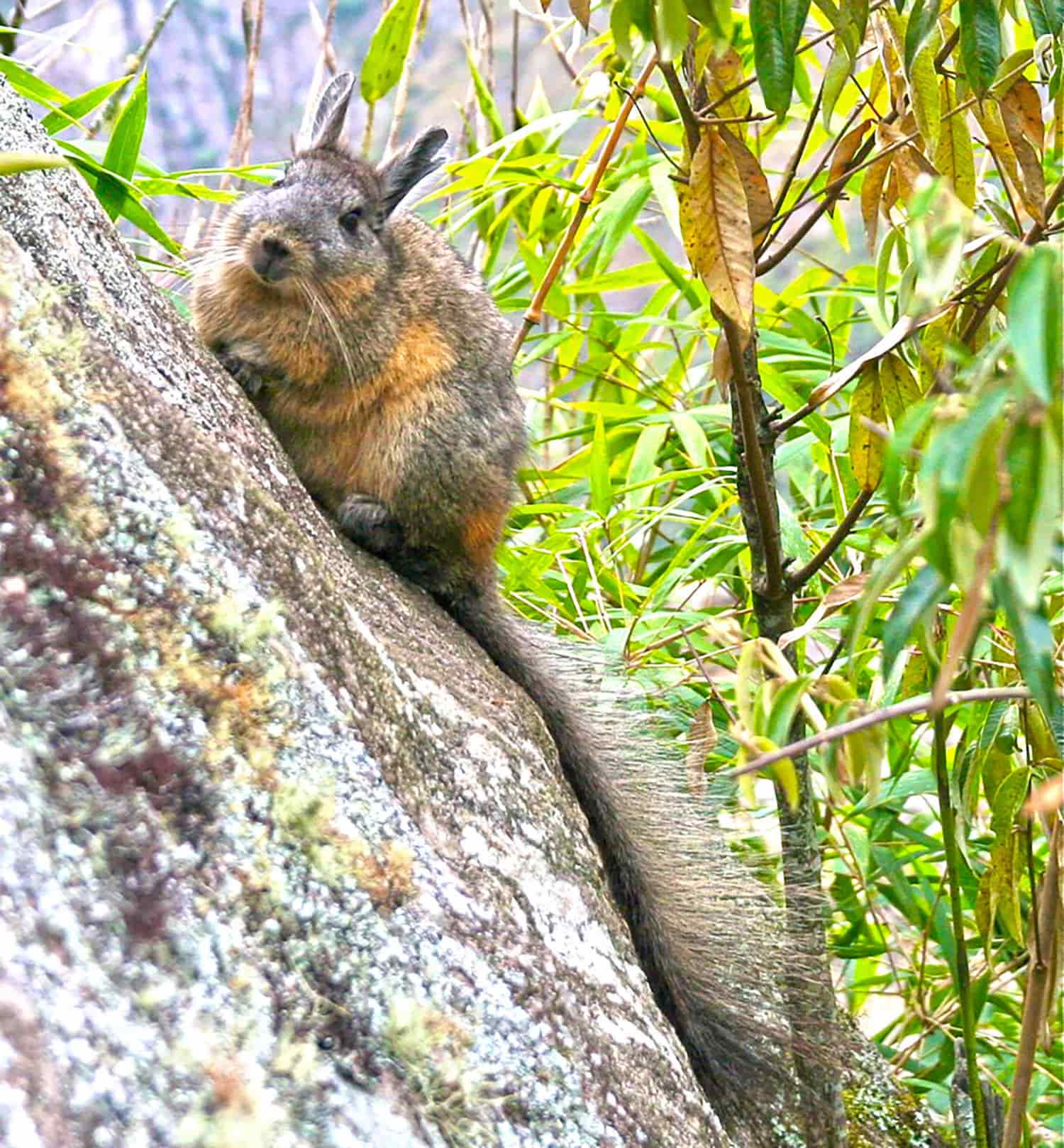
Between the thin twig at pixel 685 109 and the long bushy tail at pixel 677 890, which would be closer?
the thin twig at pixel 685 109

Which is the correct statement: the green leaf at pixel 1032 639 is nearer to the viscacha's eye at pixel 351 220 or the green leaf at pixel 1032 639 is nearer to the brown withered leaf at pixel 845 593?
the brown withered leaf at pixel 845 593

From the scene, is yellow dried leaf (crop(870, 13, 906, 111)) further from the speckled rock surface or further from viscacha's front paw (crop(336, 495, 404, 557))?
viscacha's front paw (crop(336, 495, 404, 557))

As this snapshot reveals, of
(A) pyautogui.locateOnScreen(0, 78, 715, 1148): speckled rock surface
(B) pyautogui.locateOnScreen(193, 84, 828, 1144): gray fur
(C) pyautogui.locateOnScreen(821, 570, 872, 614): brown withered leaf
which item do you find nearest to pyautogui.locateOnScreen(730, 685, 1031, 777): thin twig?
(A) pyautogui.locateOnScreen(0, 78, 715, 1148): speckled rock surface

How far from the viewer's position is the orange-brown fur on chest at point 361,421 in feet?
9.52

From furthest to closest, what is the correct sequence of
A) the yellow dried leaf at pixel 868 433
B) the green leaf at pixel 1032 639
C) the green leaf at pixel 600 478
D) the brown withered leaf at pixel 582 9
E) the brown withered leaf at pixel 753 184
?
1. the green leaf at pixel 600 478
2. the yellow dried leaf at pixel 868 433
3. the brown withered leaf at pixel 753 184
4. the brown withered leaf at pixel 582 9
5. the green leaf at pixel 1032 639

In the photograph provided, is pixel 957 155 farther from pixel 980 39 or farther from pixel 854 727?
pixel 854 727

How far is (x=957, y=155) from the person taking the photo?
83.7 inches

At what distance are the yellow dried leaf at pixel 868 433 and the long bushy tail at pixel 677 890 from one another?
653mm

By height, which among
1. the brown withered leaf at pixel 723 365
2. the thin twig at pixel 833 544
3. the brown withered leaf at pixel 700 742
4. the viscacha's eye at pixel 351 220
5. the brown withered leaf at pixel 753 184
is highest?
the viscacha's eye at pixel 351 220

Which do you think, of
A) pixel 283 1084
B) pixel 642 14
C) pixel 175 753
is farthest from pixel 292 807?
pixel 642 14

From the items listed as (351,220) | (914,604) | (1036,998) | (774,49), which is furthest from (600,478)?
(914,604)

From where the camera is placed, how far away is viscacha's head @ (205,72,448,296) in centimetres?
302

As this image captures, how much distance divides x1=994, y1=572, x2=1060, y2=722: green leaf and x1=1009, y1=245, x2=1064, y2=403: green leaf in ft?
0.50

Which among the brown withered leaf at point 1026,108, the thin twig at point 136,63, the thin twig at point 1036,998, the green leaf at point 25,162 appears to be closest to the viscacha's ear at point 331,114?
the thin twig at point 136,63
